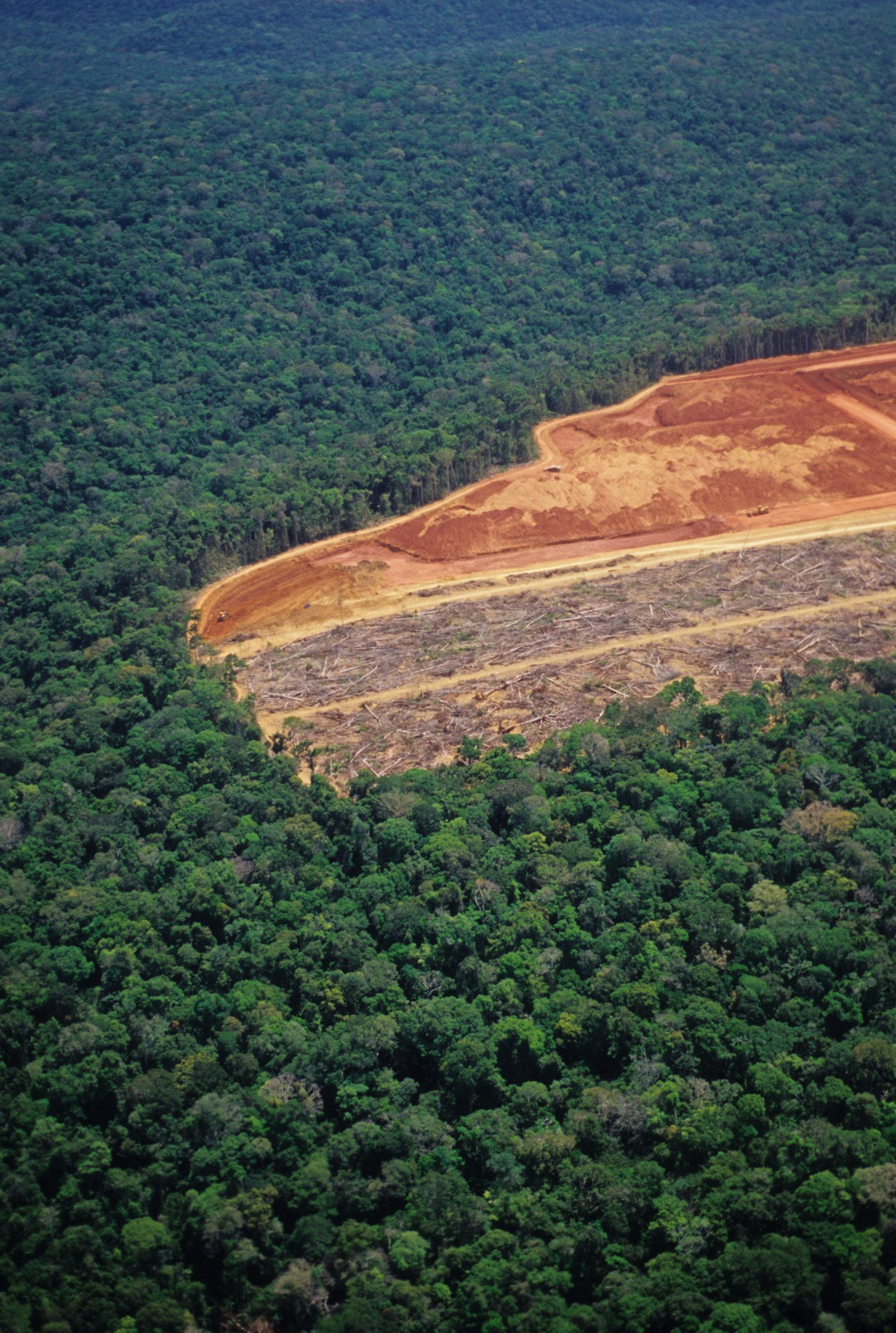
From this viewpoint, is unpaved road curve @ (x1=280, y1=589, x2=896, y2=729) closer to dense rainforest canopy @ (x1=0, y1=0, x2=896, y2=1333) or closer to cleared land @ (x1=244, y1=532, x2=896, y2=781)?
cleared land @ (x1=244, y1=532, x2=896, y2=781)

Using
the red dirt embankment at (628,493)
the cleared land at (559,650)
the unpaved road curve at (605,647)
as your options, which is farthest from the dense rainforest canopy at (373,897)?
the unpaved road curve at (605,647)

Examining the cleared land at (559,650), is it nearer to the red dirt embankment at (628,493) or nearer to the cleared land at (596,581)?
the cleared land at (596,581)

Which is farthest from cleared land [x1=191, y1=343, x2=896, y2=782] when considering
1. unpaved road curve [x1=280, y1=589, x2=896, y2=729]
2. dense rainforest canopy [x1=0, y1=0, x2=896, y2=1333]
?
dense rainforest canopy [x1=0, y1=0, x2=896, y2=1333]

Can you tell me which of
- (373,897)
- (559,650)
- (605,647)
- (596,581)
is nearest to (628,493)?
(596,581)

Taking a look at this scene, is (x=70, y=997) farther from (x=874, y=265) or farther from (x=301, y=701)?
(x=874, y=265)

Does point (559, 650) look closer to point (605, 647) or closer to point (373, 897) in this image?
point (605, 647)

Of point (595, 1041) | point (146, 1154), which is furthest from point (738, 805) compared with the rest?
point (146, 1154)
